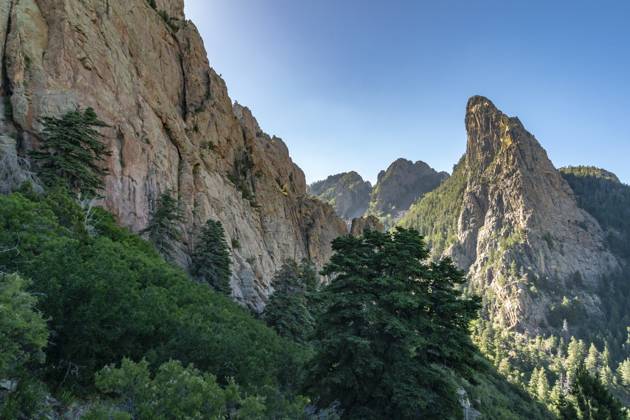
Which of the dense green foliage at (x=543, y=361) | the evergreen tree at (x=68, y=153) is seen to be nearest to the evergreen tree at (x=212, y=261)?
the evergreen tree at (x=68, y=153)

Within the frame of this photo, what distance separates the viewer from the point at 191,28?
53.8 metres

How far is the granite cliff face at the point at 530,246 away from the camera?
159125mm

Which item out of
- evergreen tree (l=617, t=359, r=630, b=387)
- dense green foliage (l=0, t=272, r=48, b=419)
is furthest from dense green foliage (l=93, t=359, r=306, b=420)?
evergreen tree (l=617, t=359, r=630, b=387)

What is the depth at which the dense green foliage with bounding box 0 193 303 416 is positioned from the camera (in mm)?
9977

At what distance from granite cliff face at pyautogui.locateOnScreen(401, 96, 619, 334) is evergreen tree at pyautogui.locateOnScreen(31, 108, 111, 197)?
165 metres

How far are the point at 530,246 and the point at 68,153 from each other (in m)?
186

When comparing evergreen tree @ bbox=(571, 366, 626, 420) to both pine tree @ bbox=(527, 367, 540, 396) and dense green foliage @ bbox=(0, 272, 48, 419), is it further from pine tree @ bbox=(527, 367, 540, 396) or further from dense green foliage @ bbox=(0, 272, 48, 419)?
pine tree @ bbox=(527, 367, 540, 396)

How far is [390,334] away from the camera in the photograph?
599 inches

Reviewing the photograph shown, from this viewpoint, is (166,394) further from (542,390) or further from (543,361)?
(543,361)

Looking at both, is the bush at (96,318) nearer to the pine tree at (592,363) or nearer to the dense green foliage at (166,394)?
the dense green foliage at (166,394)

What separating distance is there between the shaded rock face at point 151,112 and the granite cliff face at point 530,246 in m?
130

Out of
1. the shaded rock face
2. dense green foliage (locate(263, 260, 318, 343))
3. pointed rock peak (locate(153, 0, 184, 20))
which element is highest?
pointed rock peak (locate(153, 0, 184, 20))

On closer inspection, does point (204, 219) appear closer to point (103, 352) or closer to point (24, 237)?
point (24, 237)

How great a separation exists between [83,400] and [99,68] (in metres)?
29.8
